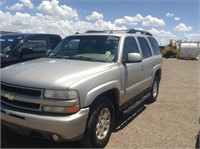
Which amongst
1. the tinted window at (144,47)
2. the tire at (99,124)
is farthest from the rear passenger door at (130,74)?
the tire at (99,124)

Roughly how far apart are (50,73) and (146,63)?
2912 mm

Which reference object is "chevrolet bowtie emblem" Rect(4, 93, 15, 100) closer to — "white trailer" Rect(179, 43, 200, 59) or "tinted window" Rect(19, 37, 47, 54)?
"tinted window" Rect(19, 37, 47, 54)

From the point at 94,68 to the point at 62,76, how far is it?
2.11ft

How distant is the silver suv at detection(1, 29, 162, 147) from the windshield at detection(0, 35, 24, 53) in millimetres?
2863

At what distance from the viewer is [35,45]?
823 centimetres

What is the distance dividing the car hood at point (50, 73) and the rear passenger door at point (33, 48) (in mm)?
3313

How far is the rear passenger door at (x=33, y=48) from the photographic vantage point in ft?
24.6

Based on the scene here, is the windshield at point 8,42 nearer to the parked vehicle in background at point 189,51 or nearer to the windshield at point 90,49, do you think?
the windshield at point 90,49

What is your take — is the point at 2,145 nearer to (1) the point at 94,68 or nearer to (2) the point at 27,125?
(2) the point at 27,125

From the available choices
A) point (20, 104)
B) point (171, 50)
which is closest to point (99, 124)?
point (20, 104)

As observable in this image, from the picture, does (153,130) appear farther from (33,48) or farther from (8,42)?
(8,42)

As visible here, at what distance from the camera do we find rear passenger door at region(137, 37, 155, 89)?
5.90m

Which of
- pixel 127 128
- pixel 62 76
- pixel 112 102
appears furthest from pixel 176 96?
pixel 62 76

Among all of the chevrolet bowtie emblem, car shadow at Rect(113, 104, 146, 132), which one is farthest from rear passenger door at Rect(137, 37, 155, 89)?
the chevrolet bowtie emblem
